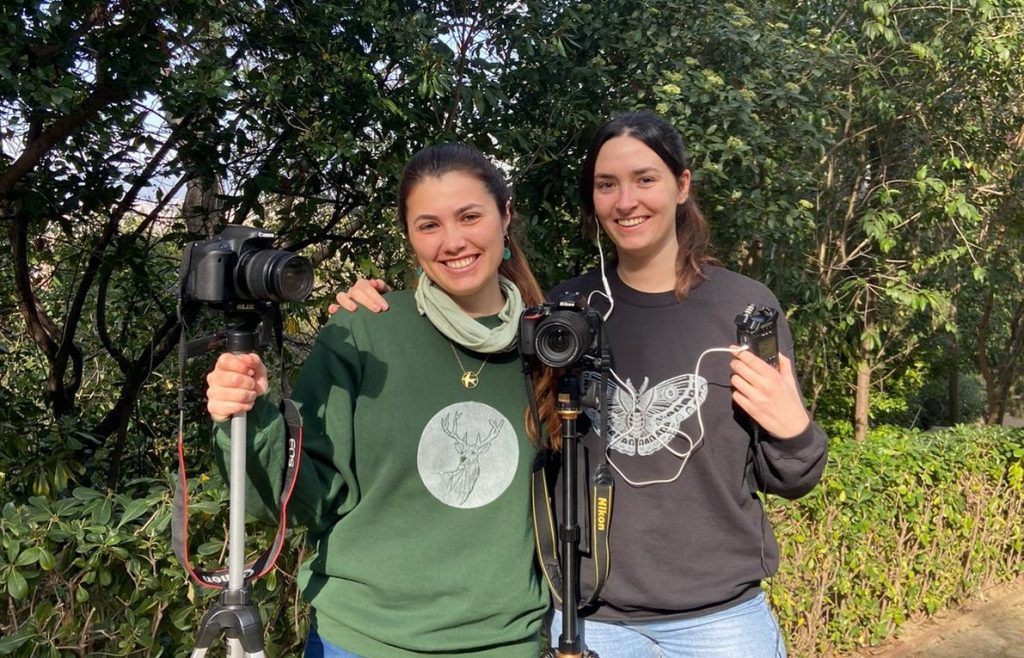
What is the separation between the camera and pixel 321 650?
1653mm

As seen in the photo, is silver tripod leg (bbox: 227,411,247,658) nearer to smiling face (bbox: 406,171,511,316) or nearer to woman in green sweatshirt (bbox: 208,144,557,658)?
woman in green sweatshirt (bbox: 208,144,557,658)

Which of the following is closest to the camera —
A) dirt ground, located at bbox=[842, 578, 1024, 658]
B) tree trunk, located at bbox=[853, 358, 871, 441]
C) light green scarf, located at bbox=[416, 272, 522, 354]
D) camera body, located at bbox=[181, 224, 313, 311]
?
camera body, located at bbox=[181, 224, 313, 311]

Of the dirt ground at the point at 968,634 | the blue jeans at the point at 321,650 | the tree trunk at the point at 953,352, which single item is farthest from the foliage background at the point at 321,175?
the tree trunk at the point at 953,352

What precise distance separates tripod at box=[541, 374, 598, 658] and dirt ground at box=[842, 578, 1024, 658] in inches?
126

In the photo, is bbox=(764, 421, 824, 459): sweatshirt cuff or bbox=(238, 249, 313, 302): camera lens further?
bbox=(764, 421, 824, 459): sweatshirt cuff

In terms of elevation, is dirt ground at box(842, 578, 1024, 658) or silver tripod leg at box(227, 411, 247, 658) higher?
silver tripod leg at box(227, 411, 247, 658)

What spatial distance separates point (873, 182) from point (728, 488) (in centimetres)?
499

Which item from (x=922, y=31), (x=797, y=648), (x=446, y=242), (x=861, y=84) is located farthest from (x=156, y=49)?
(x=922, y=31)

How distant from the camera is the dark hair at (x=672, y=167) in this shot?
196 cm

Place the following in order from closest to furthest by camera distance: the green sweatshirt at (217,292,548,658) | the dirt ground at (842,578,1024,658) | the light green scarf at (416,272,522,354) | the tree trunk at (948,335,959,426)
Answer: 1. the green sweatshirt at (217,292,548,658)
2. the light green scarf at (416,272,522,354)
3. the dirt ground at (842,578,1024,658)
4. the tree trunk at (948,335,959,426)

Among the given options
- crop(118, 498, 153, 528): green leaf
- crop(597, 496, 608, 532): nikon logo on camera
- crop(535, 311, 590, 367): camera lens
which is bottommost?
crop(118, 498, 153, 528): green leaf

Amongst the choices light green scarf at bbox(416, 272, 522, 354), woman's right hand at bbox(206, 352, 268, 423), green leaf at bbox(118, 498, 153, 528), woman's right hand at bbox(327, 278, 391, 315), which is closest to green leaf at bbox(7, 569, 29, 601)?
green leaf at bbox(118, 498, 153, 528)

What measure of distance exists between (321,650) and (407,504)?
1.08ft

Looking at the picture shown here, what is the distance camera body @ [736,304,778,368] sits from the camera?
177cm
